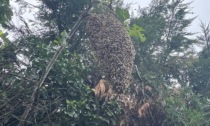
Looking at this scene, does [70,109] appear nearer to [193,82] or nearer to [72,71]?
[72,71]

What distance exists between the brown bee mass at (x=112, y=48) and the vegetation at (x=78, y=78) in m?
0.29

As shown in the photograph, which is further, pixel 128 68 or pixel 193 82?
pixel 193 82

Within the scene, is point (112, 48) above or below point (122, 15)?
below

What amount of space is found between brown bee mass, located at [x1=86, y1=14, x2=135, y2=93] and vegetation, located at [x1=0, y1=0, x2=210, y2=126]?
0.95 feet

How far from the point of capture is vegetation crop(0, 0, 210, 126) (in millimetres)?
5176

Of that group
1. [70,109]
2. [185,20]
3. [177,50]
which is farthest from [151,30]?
[70,109]

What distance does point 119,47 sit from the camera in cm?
588

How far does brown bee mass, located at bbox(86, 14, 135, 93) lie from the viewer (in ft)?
18.7

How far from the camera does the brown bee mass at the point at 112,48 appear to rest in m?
5.69

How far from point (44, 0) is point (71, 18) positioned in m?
0.85

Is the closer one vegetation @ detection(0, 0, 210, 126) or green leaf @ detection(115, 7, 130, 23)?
vegetation @ detection(0, 0, 210, 126)

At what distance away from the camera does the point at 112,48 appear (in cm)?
587

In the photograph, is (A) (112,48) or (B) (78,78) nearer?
(A) (112,48)

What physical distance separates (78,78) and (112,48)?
47.0 inches
